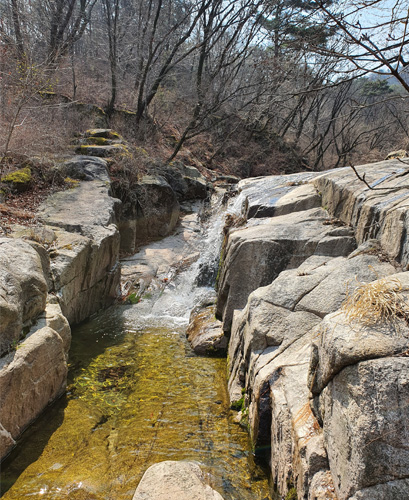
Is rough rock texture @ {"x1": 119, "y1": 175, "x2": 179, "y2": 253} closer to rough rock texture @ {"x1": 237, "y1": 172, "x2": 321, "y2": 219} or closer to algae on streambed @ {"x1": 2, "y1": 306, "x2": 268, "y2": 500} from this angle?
rough rock texture @ {"x1": 237, "y1": 172, "x2": 321, "y2": 219}

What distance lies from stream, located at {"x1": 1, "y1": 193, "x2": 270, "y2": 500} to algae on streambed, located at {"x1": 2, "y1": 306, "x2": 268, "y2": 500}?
10mm

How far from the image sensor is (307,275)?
543 centimetres

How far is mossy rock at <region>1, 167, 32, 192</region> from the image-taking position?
9.53 meters

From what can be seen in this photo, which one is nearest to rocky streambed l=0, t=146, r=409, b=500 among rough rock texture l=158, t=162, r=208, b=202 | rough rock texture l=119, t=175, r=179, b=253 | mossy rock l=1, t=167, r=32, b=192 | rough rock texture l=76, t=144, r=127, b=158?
mossy rock l=1, t=167, r=32, b=192

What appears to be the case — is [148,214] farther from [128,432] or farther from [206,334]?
[128,432]

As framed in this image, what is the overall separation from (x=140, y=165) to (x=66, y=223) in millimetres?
5725

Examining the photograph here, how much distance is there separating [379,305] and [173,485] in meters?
1.91

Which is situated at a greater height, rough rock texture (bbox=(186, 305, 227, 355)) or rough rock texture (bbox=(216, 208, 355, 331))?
rough rock texture (bbox=(216, 208, 355, 331))

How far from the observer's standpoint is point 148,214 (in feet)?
42.4

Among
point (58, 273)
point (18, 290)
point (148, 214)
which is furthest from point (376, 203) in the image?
point (148, 214)

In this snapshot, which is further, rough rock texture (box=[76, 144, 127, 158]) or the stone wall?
rough rock texture (box=[76, 144, 127, 158])

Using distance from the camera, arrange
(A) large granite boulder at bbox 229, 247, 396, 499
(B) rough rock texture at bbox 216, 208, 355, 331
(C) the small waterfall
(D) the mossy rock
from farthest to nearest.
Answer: (D) the mossy rock
(C) the small waterfall
(B) rough rock texture at bbox 216, 208, 355, 331
(A) large granite boulder at bbox 229, 247, 396, 499

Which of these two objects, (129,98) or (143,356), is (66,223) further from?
(129,98)

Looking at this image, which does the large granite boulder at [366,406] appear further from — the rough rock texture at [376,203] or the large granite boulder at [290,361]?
the rough rock texture at [376,203]
